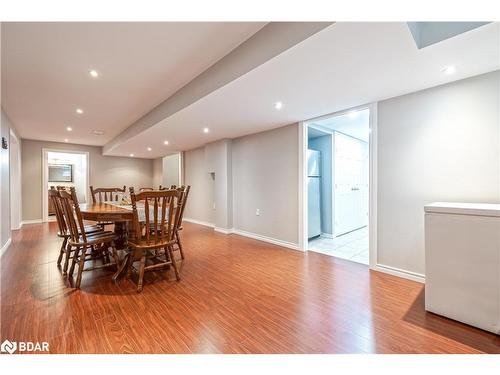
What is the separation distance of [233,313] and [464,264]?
5.83ft

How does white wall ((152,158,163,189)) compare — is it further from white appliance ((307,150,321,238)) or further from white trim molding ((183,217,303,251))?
white appliance ((307,150,321,238))

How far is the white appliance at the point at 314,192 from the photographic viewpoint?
4.23 metres

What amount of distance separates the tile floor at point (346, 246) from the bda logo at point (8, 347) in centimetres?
336

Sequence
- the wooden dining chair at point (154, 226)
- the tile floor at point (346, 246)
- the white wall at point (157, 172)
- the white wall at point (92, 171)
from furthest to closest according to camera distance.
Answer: the white wall at point (157, 172) → the white wall at point (92, 171) → the tile floor at point (346, 246) → the wooden dining chair at point (154, 226)

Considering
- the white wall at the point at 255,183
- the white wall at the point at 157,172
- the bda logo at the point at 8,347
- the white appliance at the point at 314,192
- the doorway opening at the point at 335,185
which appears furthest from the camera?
the white wall at the point at 157,172

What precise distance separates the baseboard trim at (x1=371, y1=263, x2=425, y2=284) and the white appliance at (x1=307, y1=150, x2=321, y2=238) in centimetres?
154

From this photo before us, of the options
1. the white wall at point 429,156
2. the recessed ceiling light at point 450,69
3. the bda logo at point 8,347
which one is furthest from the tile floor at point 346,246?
the bda logo at point 8,347

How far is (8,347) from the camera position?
4.67ft

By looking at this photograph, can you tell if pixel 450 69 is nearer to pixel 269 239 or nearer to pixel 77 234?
pixel 269 239

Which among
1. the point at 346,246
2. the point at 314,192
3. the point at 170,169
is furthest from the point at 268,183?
the point at 170,169

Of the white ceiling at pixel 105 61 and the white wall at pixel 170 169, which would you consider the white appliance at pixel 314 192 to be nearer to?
the white ceiling at pixel 105 61

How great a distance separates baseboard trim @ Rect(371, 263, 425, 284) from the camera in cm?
243

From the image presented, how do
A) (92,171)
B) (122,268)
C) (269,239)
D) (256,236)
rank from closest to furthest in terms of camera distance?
(122,268) → (269,239) → (256,236) → (92,171)

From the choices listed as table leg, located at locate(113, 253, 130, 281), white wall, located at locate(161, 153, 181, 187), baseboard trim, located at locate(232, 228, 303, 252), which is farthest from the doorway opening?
white wall, located at locate(161, 153, 181, 187)
